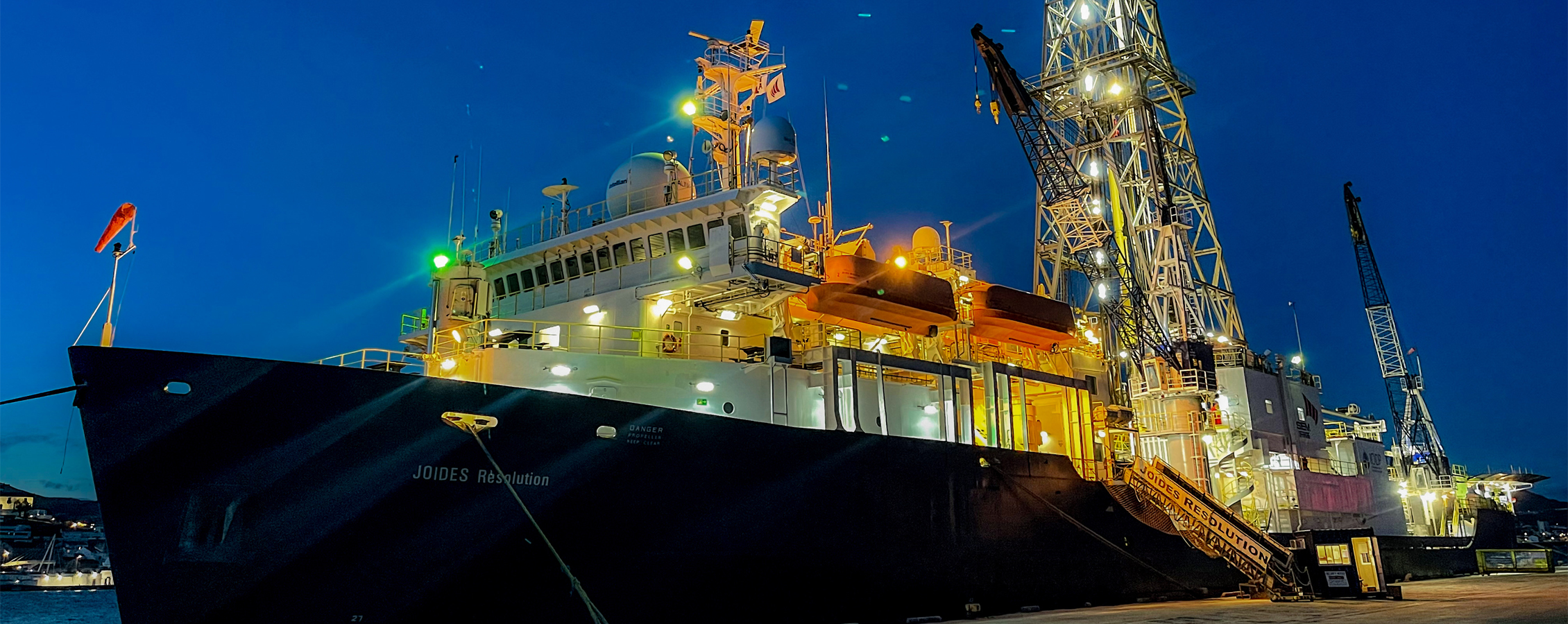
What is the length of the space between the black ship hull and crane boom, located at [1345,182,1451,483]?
159ft

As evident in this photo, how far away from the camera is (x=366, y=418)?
12.8 metres

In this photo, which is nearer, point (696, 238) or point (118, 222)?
point (118, 222)

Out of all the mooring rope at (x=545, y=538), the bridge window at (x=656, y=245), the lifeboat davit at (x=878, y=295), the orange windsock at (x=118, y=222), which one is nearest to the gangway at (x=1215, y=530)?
the lifeboat davit at (x=878, y=295)

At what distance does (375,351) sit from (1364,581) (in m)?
→ 20.4

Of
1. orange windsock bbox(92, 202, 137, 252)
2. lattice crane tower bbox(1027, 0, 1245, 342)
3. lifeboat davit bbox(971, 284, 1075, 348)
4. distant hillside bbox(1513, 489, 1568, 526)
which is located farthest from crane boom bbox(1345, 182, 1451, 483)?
distant hillside bbox(1513, 489, 1568, 526)

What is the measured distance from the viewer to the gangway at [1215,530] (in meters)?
21.8

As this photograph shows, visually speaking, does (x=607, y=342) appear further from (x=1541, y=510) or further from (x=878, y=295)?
(x=1541, y=510)

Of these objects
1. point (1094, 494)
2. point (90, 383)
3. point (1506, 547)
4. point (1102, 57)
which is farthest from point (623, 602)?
point (1506, 547)

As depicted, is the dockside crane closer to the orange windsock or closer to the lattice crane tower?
the lattice crane tower

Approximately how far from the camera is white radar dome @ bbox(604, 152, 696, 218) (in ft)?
72.2

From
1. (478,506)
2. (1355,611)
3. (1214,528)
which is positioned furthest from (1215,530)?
(478,506)

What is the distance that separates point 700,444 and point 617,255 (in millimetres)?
7065

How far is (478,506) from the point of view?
43.9 ft

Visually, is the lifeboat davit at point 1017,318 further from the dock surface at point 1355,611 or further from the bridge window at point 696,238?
the bridge window at point 696,238
